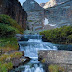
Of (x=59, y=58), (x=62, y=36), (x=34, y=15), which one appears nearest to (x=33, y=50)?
(x=59, y=58)

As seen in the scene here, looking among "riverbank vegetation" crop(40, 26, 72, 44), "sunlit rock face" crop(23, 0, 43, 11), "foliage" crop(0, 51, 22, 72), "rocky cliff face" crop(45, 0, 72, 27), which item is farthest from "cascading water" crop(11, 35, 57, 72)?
"sunlit rock face" crop(23, 0, 43, 11)

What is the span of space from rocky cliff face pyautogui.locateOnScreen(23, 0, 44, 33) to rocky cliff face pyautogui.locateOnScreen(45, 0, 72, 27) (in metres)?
1.53

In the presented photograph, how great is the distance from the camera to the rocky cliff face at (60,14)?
17.9 meters

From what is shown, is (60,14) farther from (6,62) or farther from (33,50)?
(6,62)

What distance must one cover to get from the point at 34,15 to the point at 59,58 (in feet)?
55.0

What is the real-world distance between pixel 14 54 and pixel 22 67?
0.70 m

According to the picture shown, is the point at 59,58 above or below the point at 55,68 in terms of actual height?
above

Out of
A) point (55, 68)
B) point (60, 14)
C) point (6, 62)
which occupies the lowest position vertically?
point (55, 68)

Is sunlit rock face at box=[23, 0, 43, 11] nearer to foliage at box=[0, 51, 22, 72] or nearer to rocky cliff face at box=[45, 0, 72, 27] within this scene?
rocky cliff face at box=[45, 0, 72, 27]

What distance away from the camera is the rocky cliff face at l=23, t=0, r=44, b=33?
18.3 metres

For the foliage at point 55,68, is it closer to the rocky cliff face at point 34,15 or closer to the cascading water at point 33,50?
the cascading water at point 33,50

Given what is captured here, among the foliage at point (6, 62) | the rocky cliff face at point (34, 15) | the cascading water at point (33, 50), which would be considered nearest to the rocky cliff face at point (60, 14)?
the rocky cliff face at point (34, 15)

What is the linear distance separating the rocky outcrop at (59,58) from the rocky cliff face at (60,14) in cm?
1456

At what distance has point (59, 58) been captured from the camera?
380 cm
